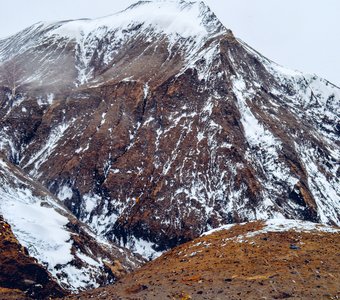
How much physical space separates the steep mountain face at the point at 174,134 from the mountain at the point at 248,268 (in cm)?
1842

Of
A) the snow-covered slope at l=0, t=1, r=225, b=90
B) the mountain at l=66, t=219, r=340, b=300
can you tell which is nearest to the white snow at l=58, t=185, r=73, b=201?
the snow-covered slope at l=0, t=1, r=225, b=90

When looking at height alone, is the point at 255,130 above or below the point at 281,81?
below

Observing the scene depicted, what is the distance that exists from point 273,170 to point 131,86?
22.9 meters

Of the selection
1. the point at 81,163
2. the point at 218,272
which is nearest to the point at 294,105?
the point at 81,163

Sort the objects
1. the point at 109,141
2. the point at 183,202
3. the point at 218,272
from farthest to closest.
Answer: the point at 109,141 → the point at 183,202 → the point at 218,272

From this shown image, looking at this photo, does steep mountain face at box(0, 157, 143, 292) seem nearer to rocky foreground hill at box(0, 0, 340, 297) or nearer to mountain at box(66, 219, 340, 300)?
rocky foreground hill at box(0, 0, 340, 297)

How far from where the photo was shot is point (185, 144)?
147ft

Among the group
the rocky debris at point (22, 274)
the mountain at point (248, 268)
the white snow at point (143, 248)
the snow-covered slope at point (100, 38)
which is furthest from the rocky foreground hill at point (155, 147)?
the mountain at point (248, 268)

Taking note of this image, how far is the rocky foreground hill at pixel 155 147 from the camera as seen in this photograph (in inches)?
1156

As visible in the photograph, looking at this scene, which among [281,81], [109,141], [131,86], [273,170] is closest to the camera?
[273,170]

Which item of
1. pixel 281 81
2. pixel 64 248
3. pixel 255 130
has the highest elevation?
pixel 281 81

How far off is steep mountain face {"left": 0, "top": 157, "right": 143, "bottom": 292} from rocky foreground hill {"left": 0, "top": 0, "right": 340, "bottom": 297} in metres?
0.12

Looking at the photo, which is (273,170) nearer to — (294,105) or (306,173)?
(306,173)

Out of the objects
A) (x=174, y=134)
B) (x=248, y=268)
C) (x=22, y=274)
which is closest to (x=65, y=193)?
(x=174, y=134)
